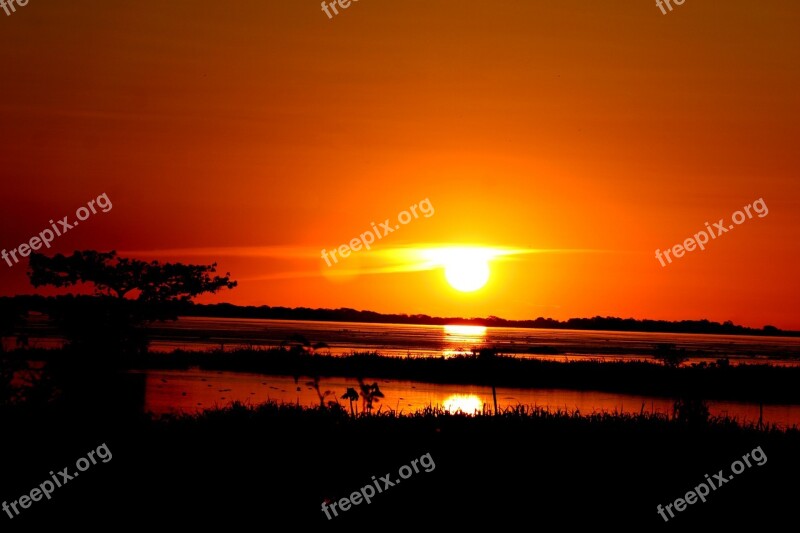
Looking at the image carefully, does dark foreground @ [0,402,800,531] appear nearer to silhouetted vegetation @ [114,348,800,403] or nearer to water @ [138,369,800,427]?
water @ [138,369,800,427]

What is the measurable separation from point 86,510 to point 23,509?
3.52 feet

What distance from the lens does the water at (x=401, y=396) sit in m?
36.2

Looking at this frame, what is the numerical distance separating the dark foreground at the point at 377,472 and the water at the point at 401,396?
39.1 feet

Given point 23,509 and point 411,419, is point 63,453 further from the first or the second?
point 411,419

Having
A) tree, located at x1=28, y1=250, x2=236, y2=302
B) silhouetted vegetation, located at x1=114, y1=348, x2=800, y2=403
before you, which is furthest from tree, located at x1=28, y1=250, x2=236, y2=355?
silhouetted vegetation, located at x1=114, y1=348, x2=800, y2=403

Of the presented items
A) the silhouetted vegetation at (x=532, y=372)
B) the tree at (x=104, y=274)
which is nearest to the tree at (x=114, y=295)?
the tree at (x=104, y=274)

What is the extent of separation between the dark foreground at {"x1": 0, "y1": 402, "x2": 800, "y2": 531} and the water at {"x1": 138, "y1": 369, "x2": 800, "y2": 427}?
11.9 meters

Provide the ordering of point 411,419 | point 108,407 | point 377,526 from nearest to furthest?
point 377,526 → point 411,419 → point 108,407

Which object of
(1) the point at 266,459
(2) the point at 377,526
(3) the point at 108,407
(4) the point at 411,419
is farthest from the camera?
(3) the point at 108,407

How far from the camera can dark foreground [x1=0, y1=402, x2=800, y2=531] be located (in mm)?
15812

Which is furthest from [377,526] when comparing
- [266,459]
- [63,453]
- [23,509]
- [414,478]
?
[63,453]

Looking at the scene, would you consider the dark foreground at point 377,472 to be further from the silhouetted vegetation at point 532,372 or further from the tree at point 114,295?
the silhouetted vegetation at point 532,372

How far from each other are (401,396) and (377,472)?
23539 millimetres

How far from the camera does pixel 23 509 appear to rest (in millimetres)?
15523
